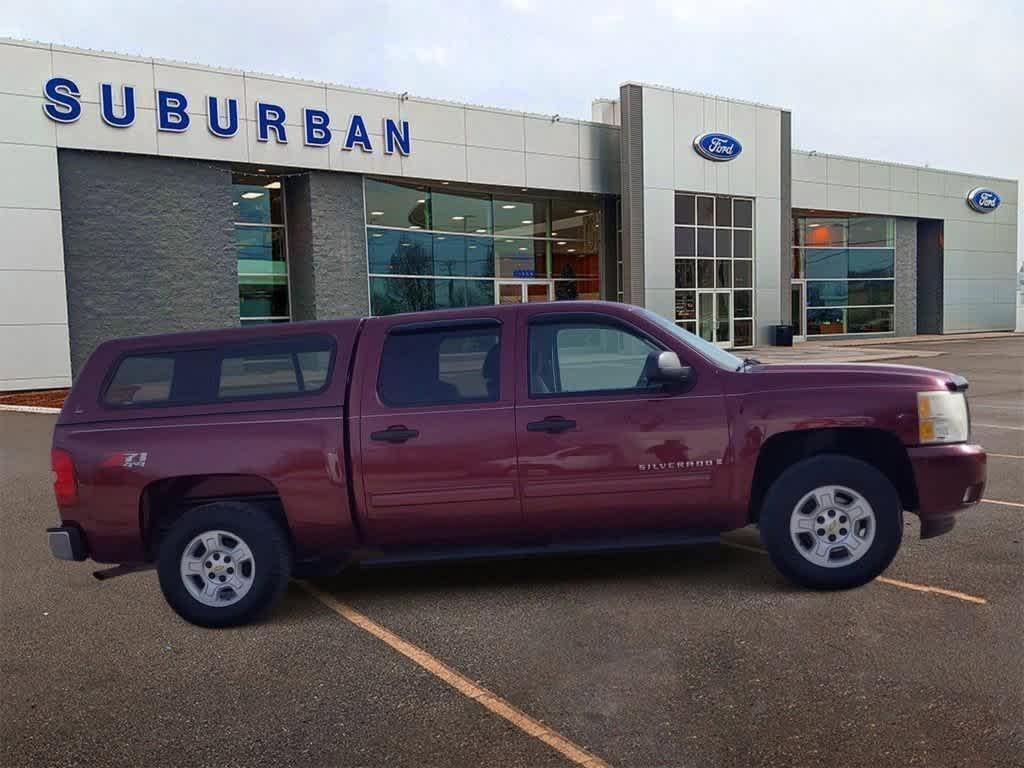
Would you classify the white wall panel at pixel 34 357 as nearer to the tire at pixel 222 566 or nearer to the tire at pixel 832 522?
the tire at pixel 222 566

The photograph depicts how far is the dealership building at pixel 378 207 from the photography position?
1995cm

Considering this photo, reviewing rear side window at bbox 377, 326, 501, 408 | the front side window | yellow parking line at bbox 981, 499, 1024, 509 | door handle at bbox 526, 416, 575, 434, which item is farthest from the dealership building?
yellow parking line at bbox 981, 499, 1024, 509

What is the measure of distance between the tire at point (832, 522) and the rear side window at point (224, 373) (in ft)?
9.27

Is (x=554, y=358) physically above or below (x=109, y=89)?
below

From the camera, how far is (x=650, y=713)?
3568 mm

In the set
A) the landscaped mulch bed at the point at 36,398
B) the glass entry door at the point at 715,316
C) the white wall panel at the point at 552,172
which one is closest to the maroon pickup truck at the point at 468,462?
the landscaped mulch bed at the point at 36,398

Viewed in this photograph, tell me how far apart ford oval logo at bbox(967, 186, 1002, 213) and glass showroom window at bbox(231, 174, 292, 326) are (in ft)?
113

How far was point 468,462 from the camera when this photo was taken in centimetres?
484

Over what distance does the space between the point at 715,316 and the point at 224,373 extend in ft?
91.3

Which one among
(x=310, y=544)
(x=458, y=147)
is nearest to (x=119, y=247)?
(x=458, y=147)

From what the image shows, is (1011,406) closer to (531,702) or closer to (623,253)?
(531,702)

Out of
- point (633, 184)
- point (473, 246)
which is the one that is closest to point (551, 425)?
point (473, 246)

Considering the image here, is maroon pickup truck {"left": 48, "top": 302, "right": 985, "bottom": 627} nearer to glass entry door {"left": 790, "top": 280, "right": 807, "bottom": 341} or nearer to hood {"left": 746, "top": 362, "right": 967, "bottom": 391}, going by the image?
hood {"left": 746, "top": 362, "right": 967, "bottom": 391}

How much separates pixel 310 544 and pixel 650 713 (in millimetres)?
2305
